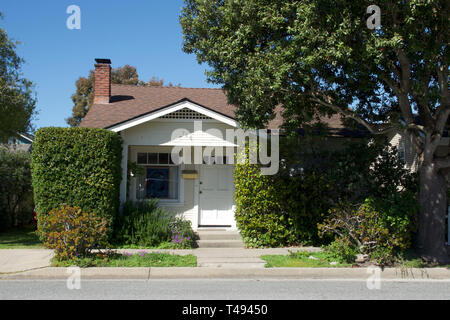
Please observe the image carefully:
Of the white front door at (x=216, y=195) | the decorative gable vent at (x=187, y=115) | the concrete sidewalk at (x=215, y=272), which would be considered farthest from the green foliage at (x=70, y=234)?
the white front door at (x=216, y=195)

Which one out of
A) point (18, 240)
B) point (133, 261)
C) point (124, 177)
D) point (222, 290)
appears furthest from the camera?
point (18, 240)

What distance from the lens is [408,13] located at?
7.77 meters

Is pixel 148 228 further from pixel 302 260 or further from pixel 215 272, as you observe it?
pixel 302 260

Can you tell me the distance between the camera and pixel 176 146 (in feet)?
40.3

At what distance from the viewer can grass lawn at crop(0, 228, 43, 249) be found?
35.4 feet

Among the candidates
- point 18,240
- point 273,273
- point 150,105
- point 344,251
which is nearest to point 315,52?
point 344,251

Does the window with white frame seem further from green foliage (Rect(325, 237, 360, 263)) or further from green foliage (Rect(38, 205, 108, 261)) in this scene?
green foliage (Rect(325, 237, 360, 263))

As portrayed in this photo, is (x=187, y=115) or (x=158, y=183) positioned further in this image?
(x=158, y=183)

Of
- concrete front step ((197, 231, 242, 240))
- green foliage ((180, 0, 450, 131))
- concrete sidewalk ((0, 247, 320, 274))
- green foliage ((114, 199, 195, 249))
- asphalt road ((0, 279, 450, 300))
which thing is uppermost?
green foliage ((180, 0, 450, 131))

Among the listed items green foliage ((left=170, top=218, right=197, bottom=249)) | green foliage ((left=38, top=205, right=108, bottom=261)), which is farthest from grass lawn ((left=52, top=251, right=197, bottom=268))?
green foliage ((left=170, top=218, right=197, bottom=249))

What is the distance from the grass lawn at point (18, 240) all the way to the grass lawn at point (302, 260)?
6.39 meters

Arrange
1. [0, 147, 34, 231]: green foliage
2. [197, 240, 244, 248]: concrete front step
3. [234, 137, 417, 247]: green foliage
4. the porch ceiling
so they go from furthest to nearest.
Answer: [0, 147, 34, 231]: green foliage, the porch ceiling, [197, 240, 244, 248]: concrete front step, [234, 137, 417, 247]: green foliage

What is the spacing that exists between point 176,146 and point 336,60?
5879 mm

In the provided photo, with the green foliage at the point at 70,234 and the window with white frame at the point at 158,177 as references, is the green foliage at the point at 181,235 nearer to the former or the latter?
the window with white frame at the point at 158,177
